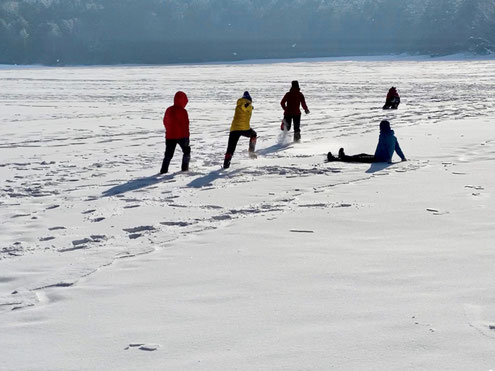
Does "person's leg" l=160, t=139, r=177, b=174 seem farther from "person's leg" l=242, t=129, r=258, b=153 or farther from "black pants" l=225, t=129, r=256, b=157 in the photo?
"person's leg" l=242, t=129, r=258, b=153

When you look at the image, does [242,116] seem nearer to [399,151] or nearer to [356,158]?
[356,158]

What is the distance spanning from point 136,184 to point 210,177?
3.35 feet

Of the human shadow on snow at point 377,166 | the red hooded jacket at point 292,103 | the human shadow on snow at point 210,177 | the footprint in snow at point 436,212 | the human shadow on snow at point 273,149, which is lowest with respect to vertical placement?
the human shadow on snow at point 273,149

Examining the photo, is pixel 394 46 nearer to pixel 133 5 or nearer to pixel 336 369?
pixel 133 5

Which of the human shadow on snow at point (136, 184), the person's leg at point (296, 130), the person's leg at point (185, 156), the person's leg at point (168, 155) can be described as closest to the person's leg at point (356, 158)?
the person's leg at point (185, 156)

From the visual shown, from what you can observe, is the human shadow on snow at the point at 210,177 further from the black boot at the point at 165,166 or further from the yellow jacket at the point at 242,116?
the yellow jacket at the point at 242,116

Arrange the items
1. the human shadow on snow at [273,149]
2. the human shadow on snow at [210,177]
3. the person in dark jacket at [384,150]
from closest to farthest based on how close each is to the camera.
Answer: the human shadow on snow at [210,177] → the person in dark jacket at [384,150] → the human shadow on snow at [273,149]

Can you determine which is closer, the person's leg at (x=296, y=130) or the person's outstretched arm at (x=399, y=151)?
the person's outstretched arm at (x=399, y=151)

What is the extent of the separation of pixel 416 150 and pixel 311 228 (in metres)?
6.09

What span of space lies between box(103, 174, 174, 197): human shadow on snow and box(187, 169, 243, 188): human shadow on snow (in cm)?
46

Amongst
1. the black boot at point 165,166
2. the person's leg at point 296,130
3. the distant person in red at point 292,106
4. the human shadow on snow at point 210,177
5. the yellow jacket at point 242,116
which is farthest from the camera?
the distant person in red at point 292,106

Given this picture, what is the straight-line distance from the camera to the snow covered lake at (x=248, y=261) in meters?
3.78

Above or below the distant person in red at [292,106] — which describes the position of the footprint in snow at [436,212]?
below

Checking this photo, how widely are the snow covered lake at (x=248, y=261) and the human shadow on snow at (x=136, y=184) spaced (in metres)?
0.04
